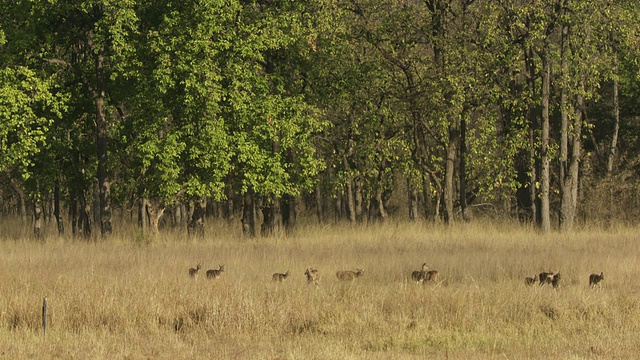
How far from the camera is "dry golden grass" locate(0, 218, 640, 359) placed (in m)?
10.1

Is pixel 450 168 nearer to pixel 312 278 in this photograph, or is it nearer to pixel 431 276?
pixel 431 276

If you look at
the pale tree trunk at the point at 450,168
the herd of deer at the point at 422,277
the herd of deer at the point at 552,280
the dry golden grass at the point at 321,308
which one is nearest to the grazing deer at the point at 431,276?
the herd of deer at the point at 422,277

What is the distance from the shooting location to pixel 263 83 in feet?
78.3

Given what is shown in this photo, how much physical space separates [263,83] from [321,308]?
1303cm

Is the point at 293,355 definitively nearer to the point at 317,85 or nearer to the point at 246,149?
the point at 246,149

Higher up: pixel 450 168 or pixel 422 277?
pixel 450 168

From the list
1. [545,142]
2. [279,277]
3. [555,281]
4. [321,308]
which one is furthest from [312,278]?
[545,142]

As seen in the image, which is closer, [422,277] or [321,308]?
[321,308]

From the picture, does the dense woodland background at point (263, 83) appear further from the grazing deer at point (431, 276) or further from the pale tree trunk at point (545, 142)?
the grazing deer at point (431, 276)

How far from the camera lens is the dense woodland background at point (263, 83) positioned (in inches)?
875

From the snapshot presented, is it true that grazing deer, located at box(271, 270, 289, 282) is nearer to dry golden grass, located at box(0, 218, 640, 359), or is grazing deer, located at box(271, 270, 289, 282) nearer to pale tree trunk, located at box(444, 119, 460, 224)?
dry golden grass, located at box(0, 218, 640, 359)

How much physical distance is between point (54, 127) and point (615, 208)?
21.6 m

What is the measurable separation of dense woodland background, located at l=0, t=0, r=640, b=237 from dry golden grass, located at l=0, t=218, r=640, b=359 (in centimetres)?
583

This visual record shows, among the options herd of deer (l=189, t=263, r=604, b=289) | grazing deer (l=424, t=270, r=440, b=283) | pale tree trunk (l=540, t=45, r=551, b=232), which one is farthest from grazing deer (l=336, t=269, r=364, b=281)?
pale tree trunk (l=540, t=45, r=551, b=232)
